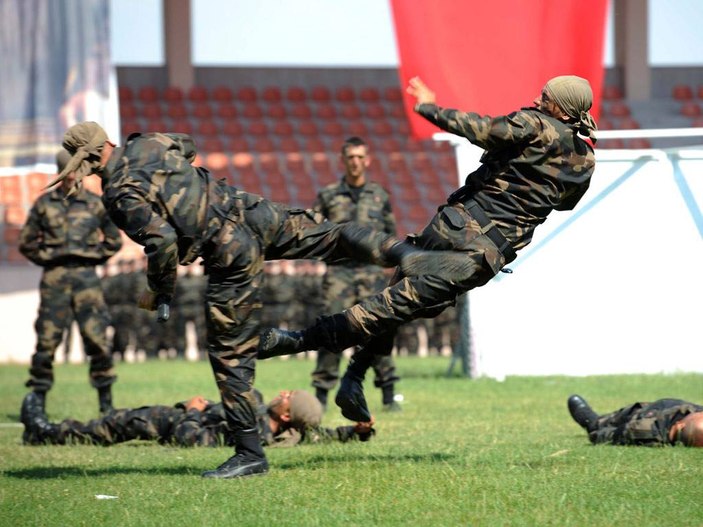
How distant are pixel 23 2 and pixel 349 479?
56.4 feet

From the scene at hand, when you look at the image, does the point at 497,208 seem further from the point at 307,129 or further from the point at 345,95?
the point at 345,95

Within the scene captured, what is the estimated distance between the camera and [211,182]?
727cm

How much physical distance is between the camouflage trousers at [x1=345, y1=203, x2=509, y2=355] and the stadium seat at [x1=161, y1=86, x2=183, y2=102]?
72.8 ft

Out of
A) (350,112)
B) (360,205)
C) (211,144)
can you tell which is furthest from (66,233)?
(350,112)

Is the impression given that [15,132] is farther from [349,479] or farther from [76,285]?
[349,479]

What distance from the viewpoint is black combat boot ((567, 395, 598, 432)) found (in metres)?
8.82

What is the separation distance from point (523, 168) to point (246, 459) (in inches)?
87.5

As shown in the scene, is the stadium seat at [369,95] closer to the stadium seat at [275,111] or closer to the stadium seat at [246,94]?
the stadium seat at [275,111]

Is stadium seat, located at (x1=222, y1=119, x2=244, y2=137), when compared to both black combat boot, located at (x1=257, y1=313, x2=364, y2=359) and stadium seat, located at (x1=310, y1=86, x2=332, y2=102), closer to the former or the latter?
stadium seat, located at (x1=310, y1=86, x2=332, y2=102)

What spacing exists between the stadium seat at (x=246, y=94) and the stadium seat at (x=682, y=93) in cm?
983

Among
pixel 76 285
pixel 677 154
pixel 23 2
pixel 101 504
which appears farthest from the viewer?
pixel 23 2

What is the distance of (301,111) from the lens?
29219 millimetres

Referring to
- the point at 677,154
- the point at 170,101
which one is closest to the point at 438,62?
the point at 677,154

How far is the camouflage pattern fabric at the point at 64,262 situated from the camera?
37.7 feet
